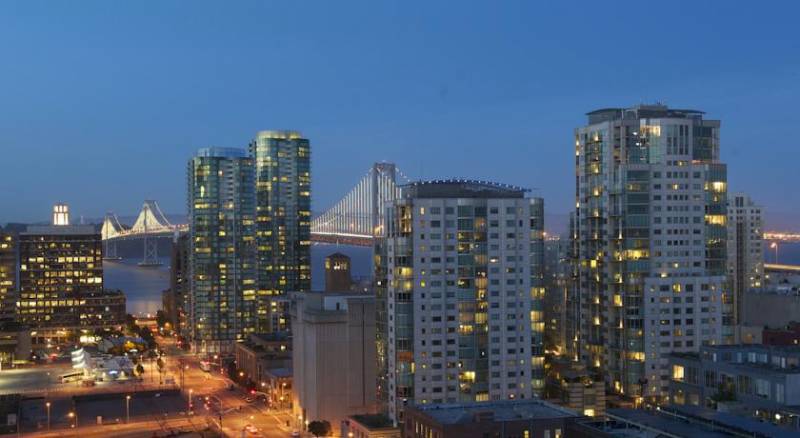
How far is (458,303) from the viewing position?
41.5 meters

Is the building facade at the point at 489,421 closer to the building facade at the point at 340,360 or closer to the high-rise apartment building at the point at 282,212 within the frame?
the building facade at the point at 340,360

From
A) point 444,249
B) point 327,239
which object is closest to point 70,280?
point 327,239

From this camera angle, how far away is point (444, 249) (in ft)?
136

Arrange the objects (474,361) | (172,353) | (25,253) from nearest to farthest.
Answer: (474,361)
(172,353)
(25,253)

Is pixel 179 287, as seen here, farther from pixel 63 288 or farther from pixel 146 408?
pixel 146 408

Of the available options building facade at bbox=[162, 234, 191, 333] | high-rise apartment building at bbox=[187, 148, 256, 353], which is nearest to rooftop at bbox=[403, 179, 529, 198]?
high-rise apartment building at bbox=[187, 148, 256, 353]

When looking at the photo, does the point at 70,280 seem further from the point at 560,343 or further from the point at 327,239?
the point at 560,343

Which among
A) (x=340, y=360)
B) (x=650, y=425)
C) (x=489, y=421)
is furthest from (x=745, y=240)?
(x=650, y=425)

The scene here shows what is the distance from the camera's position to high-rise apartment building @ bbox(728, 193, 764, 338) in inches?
3098

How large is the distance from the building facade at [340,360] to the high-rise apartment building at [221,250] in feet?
107

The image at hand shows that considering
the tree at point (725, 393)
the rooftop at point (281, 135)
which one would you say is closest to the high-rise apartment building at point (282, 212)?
the rooftop at point (281, 135)

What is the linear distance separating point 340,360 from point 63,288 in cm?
5228

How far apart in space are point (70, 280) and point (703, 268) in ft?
195

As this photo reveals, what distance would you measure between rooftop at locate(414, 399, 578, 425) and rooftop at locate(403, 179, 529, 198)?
10.2 m
